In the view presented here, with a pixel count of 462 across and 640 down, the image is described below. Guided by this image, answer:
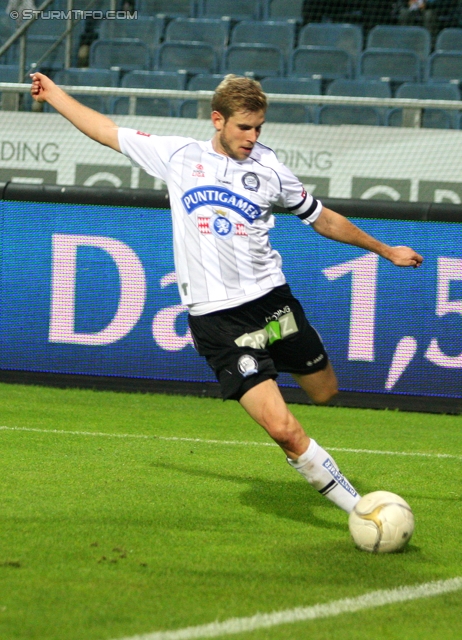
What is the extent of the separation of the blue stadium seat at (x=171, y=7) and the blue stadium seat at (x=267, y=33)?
0.95 m

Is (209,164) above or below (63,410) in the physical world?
above

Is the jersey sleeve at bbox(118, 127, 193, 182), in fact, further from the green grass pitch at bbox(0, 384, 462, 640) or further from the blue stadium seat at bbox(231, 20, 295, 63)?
the blue stadium seat at bbox(231, 20, 295, 63)

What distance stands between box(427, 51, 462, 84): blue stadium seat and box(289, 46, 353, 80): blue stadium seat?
1.06m

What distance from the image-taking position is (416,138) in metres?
10.1

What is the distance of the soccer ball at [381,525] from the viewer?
4.36 metres

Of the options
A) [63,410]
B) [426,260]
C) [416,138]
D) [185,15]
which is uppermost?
[185,15]

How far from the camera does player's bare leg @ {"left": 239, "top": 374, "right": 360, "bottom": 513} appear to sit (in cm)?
451

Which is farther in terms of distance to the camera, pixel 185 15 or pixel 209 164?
pixel 185 15

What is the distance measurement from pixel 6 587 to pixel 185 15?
11.8 meters

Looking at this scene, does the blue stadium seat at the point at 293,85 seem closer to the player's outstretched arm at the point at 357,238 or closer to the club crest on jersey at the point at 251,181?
the player's outstretched arm at the point at 357,238

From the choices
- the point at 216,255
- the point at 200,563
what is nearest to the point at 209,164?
the point at 216,255

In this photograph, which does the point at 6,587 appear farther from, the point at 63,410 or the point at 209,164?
the point at 63,410

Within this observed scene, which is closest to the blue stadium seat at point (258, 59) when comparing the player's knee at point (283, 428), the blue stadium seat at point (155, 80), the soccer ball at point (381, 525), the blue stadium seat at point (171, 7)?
the blue stadium seat at point (155, 80)

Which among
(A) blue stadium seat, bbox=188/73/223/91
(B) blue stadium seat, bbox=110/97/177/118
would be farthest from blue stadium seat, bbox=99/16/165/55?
(B) blue stadium seat, bbox=110/97/177/118
